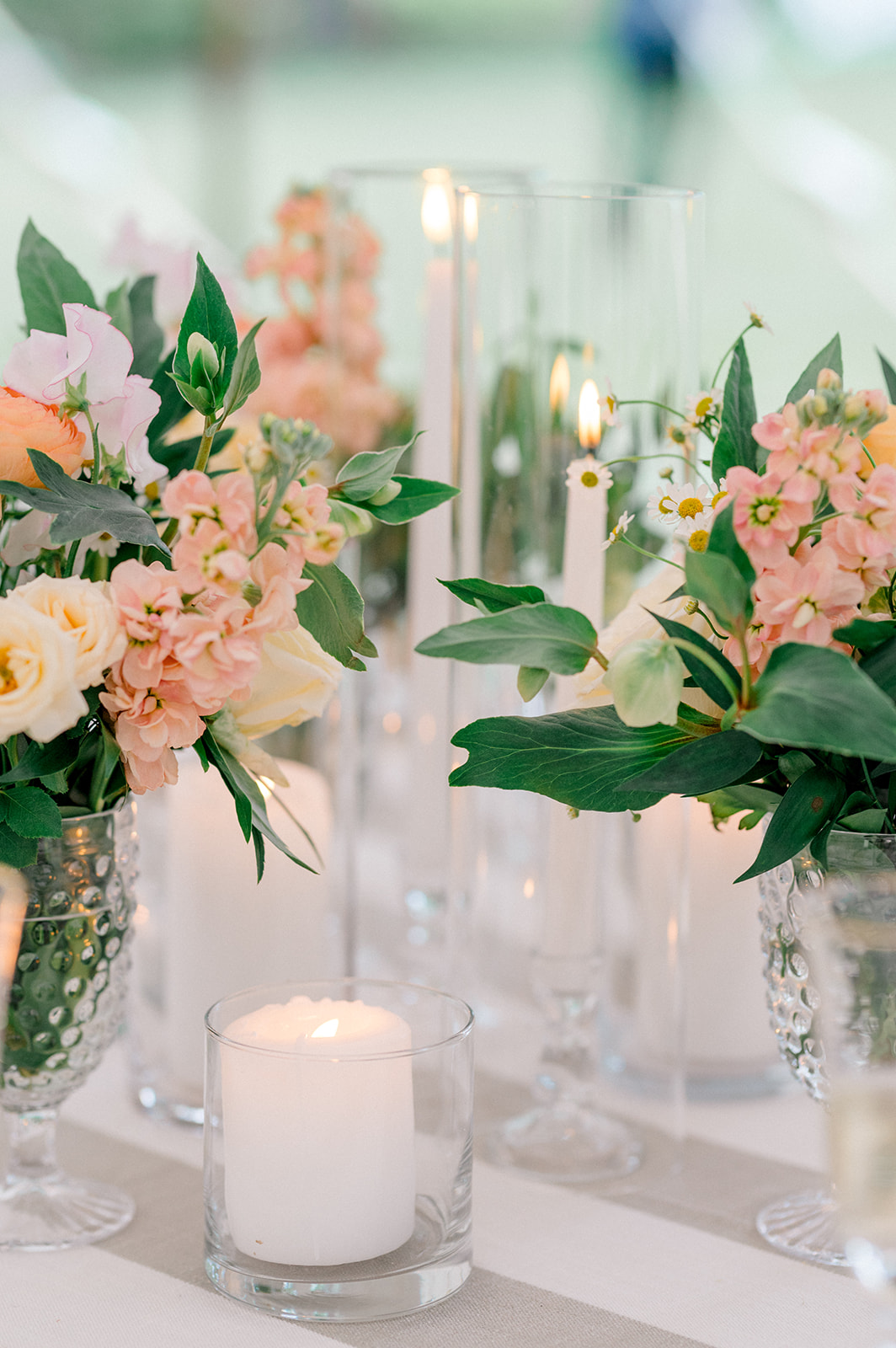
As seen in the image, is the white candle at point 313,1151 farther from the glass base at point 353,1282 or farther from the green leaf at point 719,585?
the green leaf at point 719,585

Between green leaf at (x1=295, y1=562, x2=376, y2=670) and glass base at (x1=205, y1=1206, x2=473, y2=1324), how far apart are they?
21 centimetres

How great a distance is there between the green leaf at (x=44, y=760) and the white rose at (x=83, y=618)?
0.13 ft

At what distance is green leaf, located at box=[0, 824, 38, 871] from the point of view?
514mm

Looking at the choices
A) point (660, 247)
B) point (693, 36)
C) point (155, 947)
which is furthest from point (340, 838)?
point (693, 36)

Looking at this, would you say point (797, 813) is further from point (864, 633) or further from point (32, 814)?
point (32, 814)

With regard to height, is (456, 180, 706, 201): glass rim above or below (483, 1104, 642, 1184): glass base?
above

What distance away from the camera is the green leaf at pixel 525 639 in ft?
1.51

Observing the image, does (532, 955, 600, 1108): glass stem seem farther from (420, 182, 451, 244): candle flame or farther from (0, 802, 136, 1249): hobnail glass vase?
(420, 182, 451, 244): candle flame

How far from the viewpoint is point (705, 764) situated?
479 mm

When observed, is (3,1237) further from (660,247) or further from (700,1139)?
(660,247)

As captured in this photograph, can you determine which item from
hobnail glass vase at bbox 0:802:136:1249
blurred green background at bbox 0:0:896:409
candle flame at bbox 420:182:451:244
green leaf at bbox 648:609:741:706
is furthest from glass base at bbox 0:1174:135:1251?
blurred green background at bbox 0:0:896:409

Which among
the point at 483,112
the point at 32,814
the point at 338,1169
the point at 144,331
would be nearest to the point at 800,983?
the point at 338,1169

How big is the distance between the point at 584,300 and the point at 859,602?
0.86 feet

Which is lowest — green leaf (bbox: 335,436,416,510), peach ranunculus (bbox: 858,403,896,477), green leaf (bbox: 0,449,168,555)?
green leaf (bbox: 0,449,168,555)
